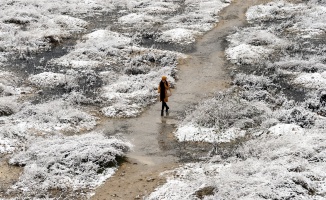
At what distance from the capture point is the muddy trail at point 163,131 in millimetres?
13680

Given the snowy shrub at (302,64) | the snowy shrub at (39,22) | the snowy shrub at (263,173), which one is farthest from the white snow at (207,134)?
the snowy shrub at (39,22)

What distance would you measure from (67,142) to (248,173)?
7.22 metres

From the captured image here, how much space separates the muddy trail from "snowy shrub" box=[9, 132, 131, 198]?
0.53m

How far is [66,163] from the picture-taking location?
14.6m

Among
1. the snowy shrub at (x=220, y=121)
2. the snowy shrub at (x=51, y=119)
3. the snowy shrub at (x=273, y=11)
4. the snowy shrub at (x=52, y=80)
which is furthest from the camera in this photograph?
the snowy shrub at (x=273, y=11)

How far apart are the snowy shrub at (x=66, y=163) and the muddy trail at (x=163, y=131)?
1.74 ft

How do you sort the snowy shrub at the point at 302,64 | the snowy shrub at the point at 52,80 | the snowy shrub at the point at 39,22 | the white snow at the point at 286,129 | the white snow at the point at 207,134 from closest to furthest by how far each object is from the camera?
the white snow at the point at 286,129, the white snow at the point at 207,134, the snowy shrub at the point at 52,80, the snowy shrub at the point at 302,64, the snowy shrub at the point at 39,22

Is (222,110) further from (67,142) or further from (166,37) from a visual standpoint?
(166,37)

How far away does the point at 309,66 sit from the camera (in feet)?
82.4

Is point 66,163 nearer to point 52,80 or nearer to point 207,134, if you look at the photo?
point 207,134

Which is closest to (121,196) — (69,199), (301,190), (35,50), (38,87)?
(69,199)

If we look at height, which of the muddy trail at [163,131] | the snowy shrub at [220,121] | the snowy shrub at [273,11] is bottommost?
the muddy trail at [163,131]

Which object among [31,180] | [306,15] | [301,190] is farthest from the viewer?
[306,15]

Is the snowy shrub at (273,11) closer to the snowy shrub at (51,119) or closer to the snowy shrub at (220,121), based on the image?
the snowy shrub at (220,121)
